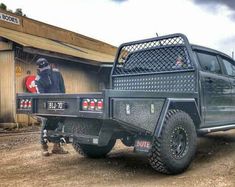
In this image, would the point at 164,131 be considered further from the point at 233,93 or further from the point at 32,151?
the point at 32,151

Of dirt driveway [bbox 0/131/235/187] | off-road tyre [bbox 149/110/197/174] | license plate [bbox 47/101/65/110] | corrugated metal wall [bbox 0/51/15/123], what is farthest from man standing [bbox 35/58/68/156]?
corrugated metal wall [bbox 0/51/15/123]

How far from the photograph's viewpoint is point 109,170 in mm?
6508

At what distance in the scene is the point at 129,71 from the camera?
7871mm

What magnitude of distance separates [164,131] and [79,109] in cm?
128

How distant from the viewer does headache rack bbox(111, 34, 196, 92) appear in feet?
22.8

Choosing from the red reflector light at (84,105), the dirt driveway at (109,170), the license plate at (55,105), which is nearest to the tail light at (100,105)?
the red reflector light at (84,105)

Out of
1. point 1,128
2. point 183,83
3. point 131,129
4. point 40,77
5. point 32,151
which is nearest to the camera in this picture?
point 131,129

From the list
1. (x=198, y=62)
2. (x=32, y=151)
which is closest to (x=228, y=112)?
(x=198, y=62)

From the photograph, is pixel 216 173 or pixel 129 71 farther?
pixel 129 71

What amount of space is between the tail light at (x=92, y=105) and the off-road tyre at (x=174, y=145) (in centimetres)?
101

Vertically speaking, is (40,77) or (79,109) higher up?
(40,77)

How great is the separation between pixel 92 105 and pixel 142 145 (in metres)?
0.99

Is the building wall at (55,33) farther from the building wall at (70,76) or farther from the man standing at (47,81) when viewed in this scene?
the man standing at (47,81)

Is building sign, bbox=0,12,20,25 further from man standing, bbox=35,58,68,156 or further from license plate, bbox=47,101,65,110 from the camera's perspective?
license plate, bbox=47,101,65,110
